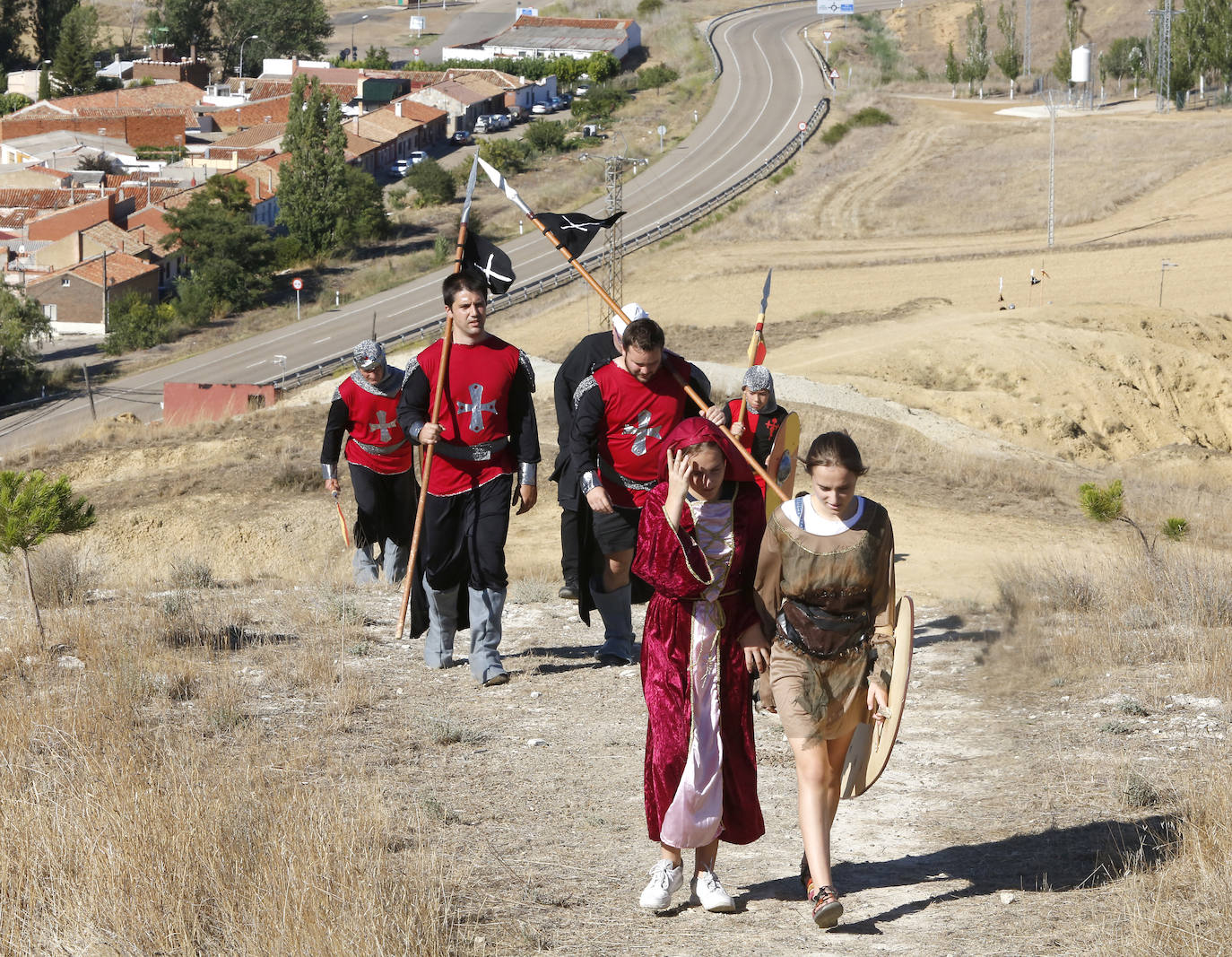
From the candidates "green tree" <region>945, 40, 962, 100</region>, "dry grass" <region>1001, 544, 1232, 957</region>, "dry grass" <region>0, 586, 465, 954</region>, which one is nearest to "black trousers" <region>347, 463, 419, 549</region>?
"dry grass" <region>0, 586, 465, 954</region>

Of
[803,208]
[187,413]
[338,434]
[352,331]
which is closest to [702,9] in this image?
[803,208]

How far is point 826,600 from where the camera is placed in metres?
5.25

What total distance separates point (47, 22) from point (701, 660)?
14184 centimetres

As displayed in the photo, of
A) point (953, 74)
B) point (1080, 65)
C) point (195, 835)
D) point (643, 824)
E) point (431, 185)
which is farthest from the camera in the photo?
point (953, 74)

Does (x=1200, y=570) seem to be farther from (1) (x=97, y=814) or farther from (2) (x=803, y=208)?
(2) (x=803, y=208)

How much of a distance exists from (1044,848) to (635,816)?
5.68 feet

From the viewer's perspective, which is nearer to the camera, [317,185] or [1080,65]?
[317,185]

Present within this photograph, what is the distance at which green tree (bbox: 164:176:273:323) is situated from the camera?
6138 cm

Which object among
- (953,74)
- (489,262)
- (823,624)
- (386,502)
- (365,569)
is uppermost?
(953,74)

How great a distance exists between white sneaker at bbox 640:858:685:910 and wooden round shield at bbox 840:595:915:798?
2.28 ft

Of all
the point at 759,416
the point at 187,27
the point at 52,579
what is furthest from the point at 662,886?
the point at 187,27

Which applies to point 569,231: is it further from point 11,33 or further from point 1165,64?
point 11,33

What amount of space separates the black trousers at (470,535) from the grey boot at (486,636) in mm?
83

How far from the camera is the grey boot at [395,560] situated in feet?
37.4
